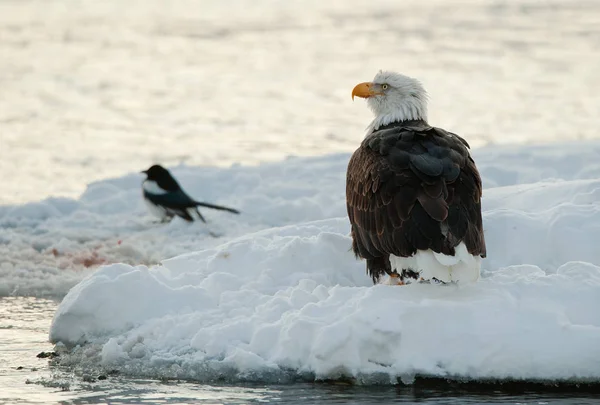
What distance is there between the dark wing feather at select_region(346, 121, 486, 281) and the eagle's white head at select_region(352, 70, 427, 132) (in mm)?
904

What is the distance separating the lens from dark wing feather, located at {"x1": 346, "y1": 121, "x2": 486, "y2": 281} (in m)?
6.62

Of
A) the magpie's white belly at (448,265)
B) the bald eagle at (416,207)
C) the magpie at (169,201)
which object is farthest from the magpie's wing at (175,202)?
the magpie's white belly at (448,265)

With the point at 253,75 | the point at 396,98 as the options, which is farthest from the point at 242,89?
the point at 396,98

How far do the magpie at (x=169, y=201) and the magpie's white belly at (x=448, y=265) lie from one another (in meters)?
5.62

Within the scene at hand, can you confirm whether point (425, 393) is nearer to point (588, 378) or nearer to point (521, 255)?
point (588, 378)

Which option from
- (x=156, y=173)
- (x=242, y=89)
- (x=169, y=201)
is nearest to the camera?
(x=169, y=201)

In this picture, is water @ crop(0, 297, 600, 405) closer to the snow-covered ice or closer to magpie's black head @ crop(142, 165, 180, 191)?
the snow-covered ice

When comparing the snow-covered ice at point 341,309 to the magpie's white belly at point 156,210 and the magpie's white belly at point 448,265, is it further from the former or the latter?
the magpie's white belly at point 156,210

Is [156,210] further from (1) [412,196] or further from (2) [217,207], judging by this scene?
(1) [412,196]

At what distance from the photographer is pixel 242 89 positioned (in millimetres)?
20938

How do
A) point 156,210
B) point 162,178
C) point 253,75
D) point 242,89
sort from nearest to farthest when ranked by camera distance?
point 156,210 → point 162,178 → point 242,89 → point 253,75

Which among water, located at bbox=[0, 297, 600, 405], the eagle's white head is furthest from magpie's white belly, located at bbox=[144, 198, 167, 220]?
water, located at bbox=[0, 297, 600, 405]

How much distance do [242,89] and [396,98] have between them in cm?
1284

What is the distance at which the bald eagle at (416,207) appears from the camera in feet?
21.7
